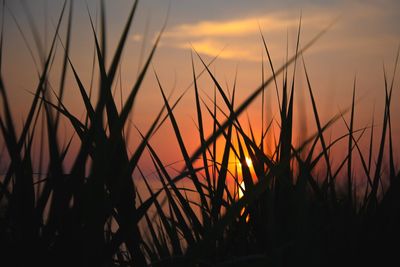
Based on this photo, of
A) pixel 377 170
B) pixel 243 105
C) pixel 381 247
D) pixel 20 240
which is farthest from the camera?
pixel 377 170

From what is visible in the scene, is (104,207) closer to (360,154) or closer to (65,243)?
(65,243)

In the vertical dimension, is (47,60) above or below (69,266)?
above

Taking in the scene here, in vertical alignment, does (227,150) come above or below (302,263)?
above

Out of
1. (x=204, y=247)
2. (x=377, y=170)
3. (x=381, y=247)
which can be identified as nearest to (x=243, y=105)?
(x=204, y=247)

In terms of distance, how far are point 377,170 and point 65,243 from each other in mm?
688

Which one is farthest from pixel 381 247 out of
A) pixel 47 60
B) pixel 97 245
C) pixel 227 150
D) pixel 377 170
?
pixel 47 60

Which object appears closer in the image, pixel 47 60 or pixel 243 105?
pixel 243 105

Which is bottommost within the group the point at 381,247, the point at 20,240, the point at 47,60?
the point at 381,247

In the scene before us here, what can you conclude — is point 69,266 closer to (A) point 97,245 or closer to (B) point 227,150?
(A) point 97,245

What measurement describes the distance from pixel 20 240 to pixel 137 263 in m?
0.17

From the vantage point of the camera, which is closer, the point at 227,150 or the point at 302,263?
the point at 302,263

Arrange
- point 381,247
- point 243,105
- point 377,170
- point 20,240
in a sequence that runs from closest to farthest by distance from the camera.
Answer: point 243,105 → point 20,240 → point 381,247 → point 377,170

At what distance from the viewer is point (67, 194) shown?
0.61 metres

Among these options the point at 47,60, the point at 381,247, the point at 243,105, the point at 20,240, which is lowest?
the point at 381,247
